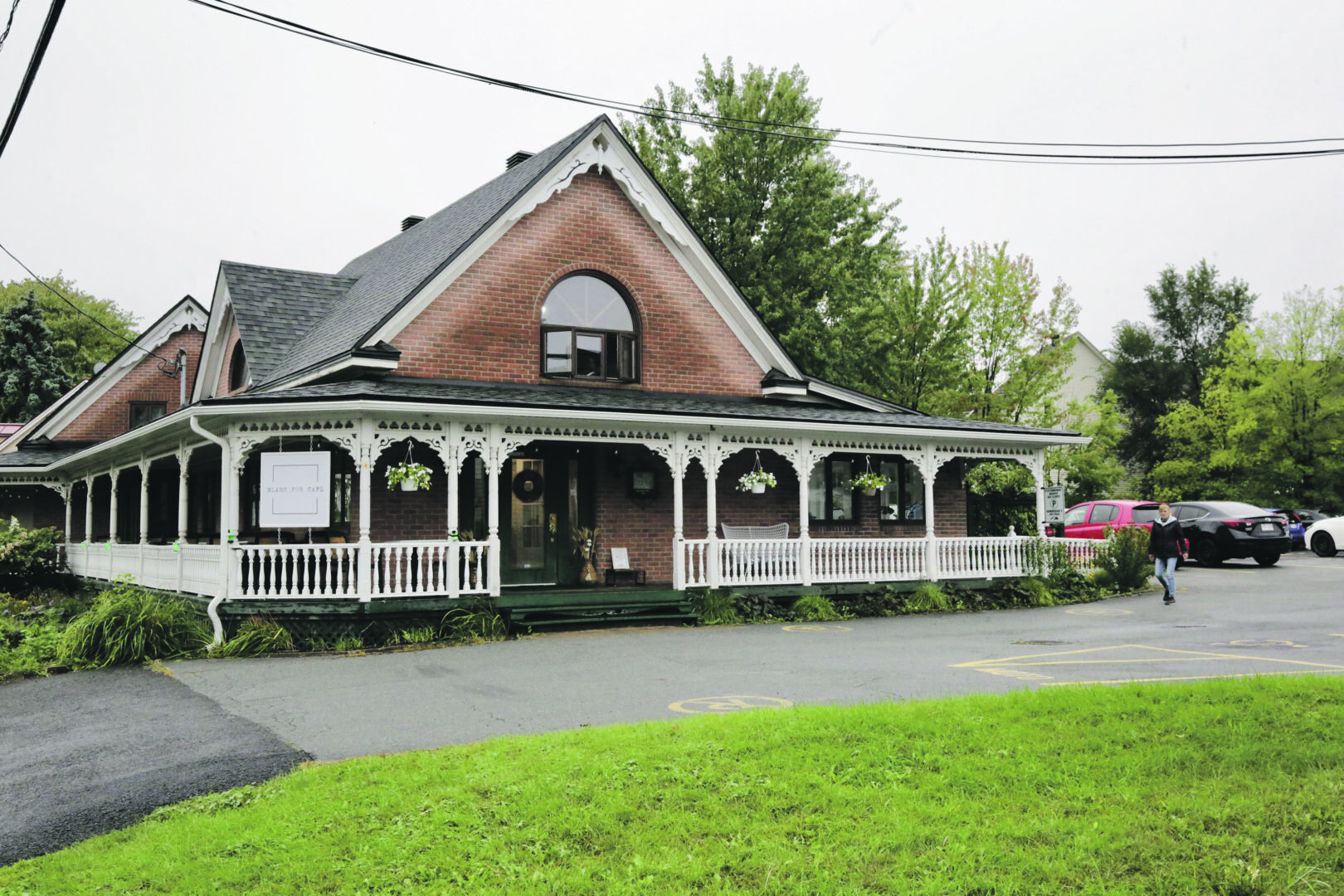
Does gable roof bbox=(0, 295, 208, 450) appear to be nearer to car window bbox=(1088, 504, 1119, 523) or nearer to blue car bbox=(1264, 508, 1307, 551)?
car window bbox=(1088, 504, 1119, 523)

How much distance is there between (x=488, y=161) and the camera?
58312mm

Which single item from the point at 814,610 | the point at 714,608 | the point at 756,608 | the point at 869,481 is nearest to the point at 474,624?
the point at 714,608

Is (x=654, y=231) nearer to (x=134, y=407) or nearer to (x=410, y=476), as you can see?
(x=410, y=476)

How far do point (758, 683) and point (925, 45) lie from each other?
29.0ft

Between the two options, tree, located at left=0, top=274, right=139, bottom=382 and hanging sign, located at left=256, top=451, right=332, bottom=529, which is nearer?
hanging sign, located at left=256, top=451, right=332, bottom=529

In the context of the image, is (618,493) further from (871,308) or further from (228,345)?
(871,308)

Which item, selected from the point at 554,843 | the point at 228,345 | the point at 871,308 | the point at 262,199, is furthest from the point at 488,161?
the point at 554,843

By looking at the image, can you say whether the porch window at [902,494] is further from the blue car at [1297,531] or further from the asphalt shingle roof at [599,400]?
the blue car at [1297,531]

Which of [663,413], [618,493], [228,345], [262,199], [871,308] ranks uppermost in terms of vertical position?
[262,199]

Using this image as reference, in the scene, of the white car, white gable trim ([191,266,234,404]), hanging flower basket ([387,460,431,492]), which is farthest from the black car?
white gable trim ([191,266,234,404])

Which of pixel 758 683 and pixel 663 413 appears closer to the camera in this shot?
pixel 758 683

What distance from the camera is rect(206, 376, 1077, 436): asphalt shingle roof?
568 inches

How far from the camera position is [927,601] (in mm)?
18109

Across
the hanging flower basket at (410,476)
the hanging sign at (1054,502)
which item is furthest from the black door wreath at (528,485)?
the hanging sign at (1054,502)
